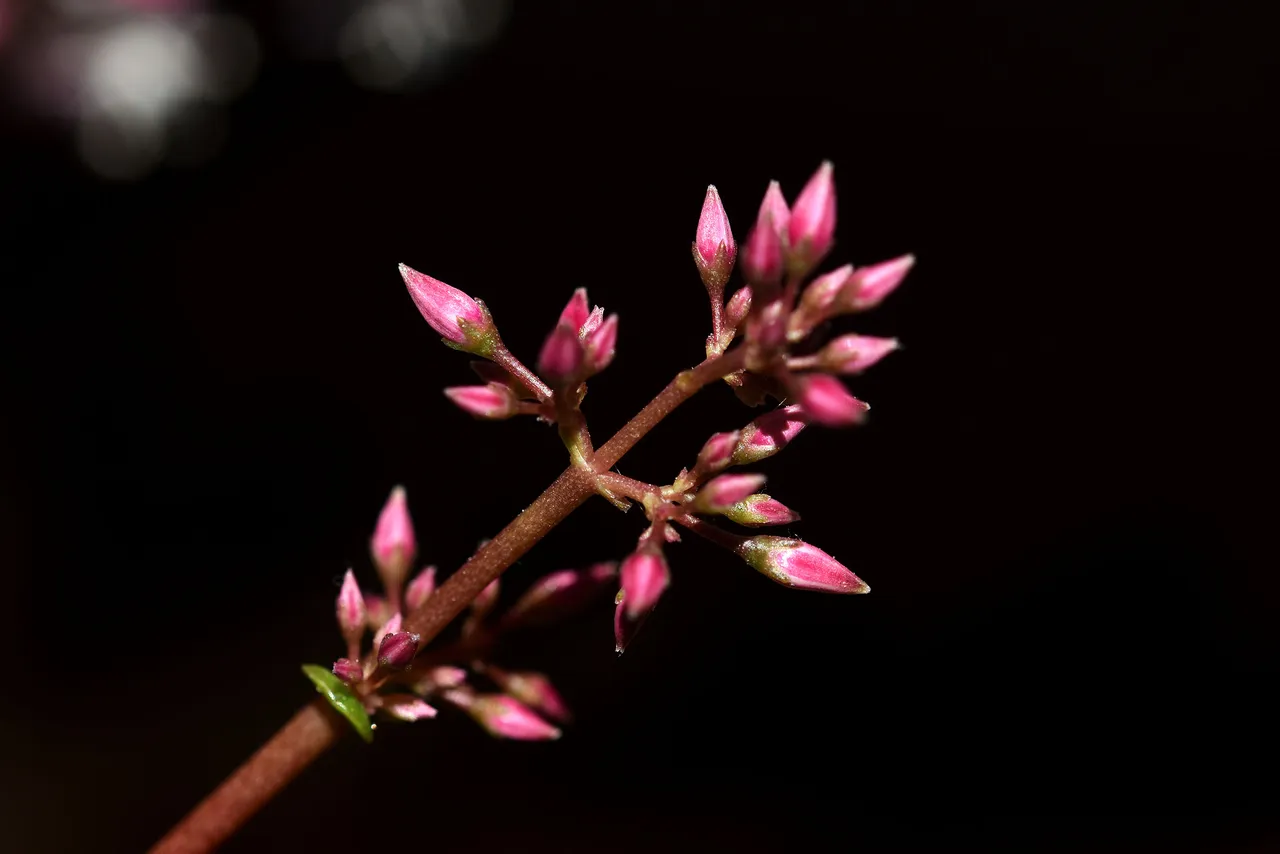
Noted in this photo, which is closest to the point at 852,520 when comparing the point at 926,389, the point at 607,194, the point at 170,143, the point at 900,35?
the point at 926,389

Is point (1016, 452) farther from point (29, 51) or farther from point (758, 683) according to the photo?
point (29, 51)

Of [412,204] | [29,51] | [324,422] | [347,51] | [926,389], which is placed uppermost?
[29,51]

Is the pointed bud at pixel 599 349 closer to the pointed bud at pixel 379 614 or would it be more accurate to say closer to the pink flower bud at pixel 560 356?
the pink flower bud at pixel 560 356

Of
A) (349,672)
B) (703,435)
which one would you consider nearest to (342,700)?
(349,672)

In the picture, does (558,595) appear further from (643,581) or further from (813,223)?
(813,223)

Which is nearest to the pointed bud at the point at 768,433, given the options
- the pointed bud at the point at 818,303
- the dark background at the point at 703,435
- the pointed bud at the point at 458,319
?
the pointed bud at the point at 818,303

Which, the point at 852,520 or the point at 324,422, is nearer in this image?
the point at 324,422

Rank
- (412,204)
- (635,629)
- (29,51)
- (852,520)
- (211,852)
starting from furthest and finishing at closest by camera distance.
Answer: (852,520) < (412,204) < (29,51) < (211,852) < (635,629)
